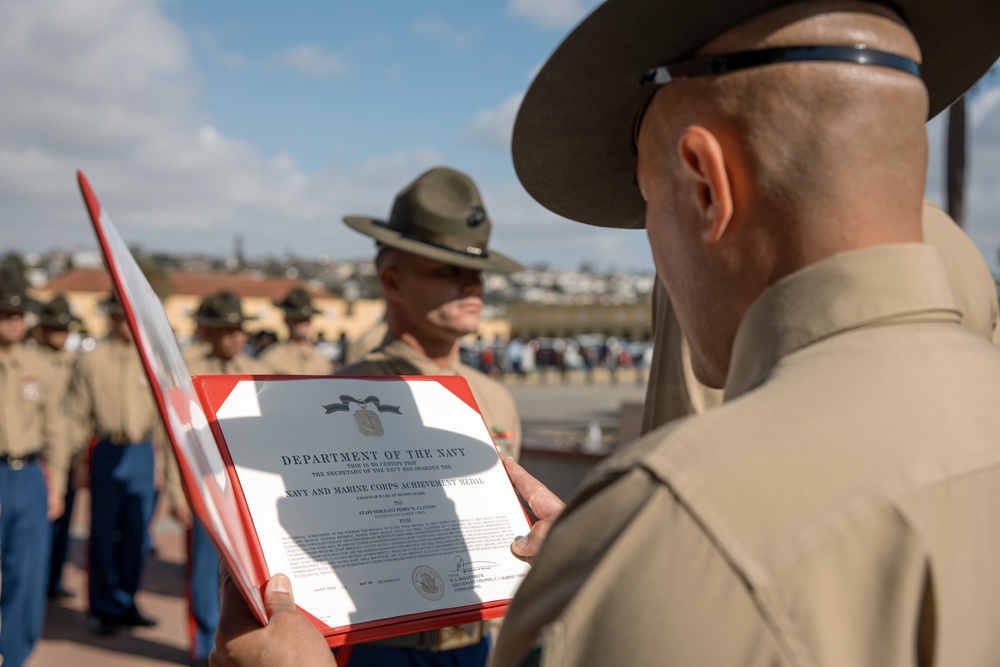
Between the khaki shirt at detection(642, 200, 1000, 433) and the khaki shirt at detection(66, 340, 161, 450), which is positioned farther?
the khaki shirt at detection(66, 340, 161, 450)

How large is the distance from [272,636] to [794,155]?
952 mm

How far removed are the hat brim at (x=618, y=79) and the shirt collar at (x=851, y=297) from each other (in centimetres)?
33

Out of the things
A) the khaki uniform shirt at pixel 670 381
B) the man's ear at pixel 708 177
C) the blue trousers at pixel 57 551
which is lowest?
the blue trousers at pixel 57 551

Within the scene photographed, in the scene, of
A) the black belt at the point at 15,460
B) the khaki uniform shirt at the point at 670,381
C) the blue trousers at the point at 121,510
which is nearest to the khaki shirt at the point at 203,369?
the blue trousers at the point at 121,510

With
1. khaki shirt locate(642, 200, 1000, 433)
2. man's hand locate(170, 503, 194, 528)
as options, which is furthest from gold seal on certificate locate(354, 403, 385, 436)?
man's hand locate(170, 503, 194, 528)

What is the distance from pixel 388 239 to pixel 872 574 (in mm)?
2676

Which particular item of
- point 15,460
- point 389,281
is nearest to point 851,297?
point 389,281

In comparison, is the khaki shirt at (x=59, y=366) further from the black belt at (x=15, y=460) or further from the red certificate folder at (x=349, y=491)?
the red certificate folder at (x=349, y=491)

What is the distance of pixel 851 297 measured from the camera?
92 cm

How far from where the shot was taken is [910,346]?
890 mm

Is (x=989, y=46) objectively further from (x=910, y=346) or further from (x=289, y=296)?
(x=289, y=296)

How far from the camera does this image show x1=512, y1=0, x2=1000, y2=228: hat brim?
113 cm

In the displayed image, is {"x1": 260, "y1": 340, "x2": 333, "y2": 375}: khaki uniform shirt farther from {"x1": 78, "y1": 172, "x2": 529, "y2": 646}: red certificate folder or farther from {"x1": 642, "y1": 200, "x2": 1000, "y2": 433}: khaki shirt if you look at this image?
{"x1": 78, "y1": 172, "x2": 529, "y2": 646}: red certificate folder

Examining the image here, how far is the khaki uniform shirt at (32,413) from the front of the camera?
632 centimetres
